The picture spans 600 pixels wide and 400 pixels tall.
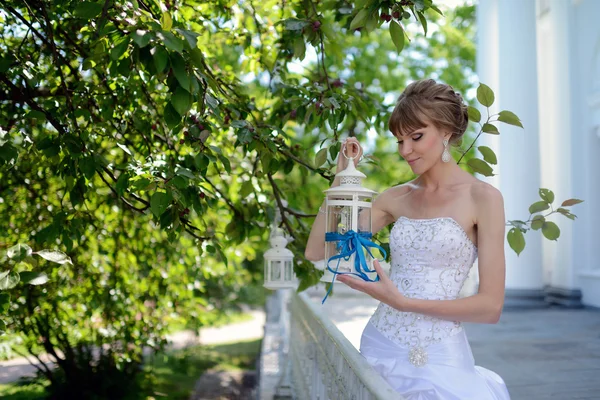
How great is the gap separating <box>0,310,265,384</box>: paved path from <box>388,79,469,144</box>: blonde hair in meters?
7.07

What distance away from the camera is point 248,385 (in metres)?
8.66

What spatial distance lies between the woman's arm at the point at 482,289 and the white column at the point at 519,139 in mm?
6920

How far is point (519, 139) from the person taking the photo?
891 centimetres

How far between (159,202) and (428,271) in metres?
1.17

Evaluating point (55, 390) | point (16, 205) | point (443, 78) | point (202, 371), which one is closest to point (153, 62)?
point (16, 205)

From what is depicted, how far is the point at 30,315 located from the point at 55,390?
53.6 inches

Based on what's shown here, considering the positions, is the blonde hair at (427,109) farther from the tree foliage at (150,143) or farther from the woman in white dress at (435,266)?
the tree foliage at (150,143)

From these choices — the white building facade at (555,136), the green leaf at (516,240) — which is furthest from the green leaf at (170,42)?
the white building facade at (555,136)

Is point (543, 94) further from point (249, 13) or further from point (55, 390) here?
point (55, 390)

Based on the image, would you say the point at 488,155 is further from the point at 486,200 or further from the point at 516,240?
the point at 486,200

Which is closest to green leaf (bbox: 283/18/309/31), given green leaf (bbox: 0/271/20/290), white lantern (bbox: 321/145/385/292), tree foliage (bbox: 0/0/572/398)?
tree foliage (bbox: 0/0/572/398)

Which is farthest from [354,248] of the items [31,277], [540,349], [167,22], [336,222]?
[540,349]

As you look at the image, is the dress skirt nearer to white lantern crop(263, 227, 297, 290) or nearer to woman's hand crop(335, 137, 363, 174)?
woman's hand crop(335, 137, 363, 174)

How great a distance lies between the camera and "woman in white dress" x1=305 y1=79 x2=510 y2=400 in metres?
2.32
